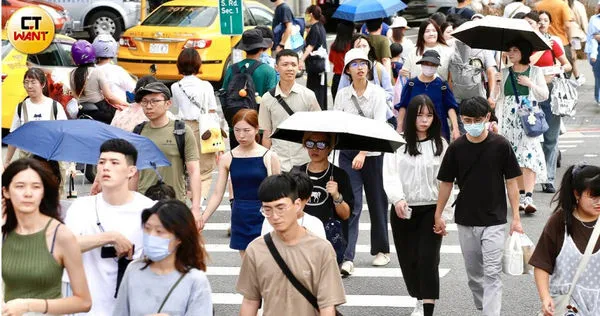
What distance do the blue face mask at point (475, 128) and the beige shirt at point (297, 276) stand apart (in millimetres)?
2725

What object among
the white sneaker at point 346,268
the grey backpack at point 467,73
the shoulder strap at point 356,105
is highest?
the shoulder strap at point 356,105

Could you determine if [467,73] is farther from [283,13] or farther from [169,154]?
[169,154]

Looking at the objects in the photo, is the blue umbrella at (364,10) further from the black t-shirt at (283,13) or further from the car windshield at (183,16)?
the car windshield at (183,16)

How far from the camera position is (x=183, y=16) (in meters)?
23.8

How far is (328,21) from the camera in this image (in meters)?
35.9

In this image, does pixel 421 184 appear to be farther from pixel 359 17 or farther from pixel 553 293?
pixel 359 17

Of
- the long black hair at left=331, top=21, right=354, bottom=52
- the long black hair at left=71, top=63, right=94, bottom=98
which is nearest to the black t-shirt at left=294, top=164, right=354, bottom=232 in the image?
the long black hair at left=71, top=63, right=94, bottom=98

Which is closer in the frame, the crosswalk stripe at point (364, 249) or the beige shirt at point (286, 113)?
the beige shirt at point (286, 113)

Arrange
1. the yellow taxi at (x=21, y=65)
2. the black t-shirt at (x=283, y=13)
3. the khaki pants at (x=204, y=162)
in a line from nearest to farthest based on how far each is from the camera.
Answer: the khaki pants at (x=204, y=162) < the yellow taxi at (x=21, y=65) < the black t-shirt at (x=283, y=13)

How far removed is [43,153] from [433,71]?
4959mm

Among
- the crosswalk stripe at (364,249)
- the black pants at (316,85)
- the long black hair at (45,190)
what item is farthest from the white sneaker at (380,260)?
the black pants at (316,85)

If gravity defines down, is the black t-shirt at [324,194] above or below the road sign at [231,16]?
below

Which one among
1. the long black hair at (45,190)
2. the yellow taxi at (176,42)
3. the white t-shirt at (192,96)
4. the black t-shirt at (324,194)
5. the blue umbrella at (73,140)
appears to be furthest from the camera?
the yellow taxi at (176,42)

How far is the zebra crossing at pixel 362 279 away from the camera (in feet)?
34.4
